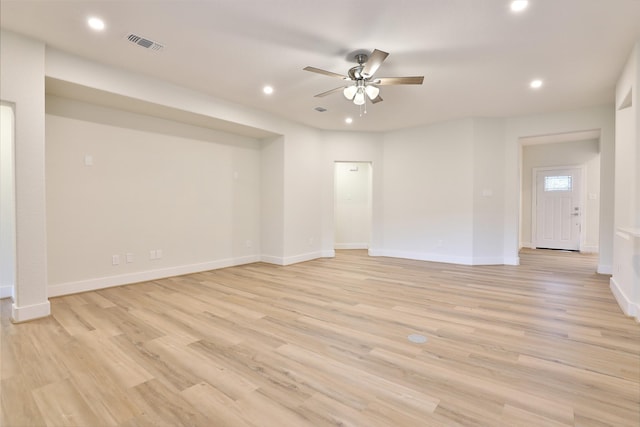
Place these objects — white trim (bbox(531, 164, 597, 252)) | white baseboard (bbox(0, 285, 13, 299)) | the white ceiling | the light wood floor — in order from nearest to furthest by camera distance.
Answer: the light wood floor < the white ceiling < white baseboard (bbox(0, 285, 13, 299)) < white trim (bbox(531, 164, 597, 252))

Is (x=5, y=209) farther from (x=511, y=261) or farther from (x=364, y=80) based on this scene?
(x=511, y=261)

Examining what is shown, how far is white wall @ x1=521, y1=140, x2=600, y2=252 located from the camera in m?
7.53

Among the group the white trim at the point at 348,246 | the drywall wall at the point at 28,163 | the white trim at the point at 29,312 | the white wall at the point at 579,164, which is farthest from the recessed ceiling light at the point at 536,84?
the white trim at the point at 29,312

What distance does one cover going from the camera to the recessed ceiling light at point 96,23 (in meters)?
2.75

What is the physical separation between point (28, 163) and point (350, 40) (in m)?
3.31

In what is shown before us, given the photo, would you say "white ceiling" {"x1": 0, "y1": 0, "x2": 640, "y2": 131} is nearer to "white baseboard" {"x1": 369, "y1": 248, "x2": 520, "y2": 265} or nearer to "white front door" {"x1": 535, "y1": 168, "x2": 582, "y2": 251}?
"white baseboard" {"x1": 369, "y1": 248, "x2": 520, "y2": 265}

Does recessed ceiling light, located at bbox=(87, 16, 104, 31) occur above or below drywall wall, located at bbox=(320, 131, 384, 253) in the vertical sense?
above

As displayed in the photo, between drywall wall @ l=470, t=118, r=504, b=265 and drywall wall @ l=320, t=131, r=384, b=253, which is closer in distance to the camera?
drywall wall @ l=470, t=118, r=504, b=265

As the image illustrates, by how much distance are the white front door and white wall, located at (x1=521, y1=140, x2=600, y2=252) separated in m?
0.15

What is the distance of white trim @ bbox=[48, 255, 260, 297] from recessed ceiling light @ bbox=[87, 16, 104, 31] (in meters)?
2.96

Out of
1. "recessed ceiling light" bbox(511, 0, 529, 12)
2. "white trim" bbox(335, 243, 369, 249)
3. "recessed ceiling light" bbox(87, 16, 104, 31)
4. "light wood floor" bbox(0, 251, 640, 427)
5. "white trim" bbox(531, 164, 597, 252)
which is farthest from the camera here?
"white trim" bbox(335, 243, 369, 249)

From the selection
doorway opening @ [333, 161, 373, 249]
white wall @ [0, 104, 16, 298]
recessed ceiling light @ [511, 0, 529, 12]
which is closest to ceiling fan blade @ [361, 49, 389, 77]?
recessed ceiling light @ [511, 0, 529, 12]

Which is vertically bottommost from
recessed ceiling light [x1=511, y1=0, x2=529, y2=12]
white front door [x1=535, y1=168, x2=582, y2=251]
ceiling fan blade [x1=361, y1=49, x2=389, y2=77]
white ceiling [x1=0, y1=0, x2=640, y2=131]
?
white front door [x1=535, y1=168, x2=582, y2=251]

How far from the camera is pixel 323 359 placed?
7.52 ft
